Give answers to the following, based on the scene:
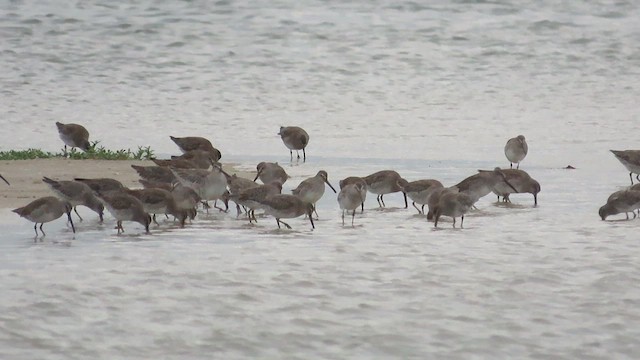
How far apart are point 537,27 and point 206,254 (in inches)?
845

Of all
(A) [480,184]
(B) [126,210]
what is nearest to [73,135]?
(B) [126,210]

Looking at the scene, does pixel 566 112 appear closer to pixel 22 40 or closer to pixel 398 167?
pixel 398 167

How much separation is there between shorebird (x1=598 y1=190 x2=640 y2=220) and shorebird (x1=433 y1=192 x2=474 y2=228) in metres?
1.39

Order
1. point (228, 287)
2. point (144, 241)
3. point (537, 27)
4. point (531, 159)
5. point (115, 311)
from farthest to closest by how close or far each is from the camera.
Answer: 1. point (537, 27)
2. point (531, 159)
3. point (144, 241)
4. point (228, 287)
5. point (115, 311)

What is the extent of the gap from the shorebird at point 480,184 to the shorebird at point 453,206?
1.04 meters

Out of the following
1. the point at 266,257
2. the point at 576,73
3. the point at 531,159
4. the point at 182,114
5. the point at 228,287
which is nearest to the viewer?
the point at 228,287

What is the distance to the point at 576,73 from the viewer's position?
26312mm

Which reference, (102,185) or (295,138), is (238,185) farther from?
(295,138)

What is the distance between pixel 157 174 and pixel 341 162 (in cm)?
415

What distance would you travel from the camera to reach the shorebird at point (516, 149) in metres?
17.6

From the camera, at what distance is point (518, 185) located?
48.6 ft

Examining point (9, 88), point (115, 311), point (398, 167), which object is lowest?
point (115, 311)

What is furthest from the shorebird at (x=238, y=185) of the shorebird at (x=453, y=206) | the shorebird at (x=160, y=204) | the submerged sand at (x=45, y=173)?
the shorebird at (x=453, y=206)

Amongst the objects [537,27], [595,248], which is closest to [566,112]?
[537,27]
